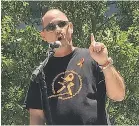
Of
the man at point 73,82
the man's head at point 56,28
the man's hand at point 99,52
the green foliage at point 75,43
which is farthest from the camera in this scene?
the green foliage at point 75,43

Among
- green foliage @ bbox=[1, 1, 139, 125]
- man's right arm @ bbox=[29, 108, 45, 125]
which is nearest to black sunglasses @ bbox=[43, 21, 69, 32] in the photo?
man's right arm @ bbox=[29, 108, 45, 125]

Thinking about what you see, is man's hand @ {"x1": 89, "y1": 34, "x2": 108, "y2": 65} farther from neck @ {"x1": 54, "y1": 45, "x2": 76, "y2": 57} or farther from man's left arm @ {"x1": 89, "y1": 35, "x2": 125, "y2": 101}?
neck @ {"x1": 54, "y1": 45, "x2": 76, "y2": 57}

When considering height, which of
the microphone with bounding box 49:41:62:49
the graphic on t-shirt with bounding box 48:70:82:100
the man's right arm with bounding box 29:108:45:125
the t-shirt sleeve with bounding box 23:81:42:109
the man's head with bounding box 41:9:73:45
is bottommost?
the man's right arm with bounding box 29:108:45:125

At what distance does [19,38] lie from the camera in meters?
9.74

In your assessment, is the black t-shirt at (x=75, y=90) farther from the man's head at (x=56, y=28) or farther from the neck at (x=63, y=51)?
the man's head at (x=56, y=28)

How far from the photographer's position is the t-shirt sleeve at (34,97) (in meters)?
3.30

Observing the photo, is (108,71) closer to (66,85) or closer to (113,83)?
(113,83)

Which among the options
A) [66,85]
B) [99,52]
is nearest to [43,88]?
[66,85]

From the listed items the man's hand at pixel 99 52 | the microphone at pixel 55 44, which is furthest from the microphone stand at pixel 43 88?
the man's hand at pixel 99 52

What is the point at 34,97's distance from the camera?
3342mm

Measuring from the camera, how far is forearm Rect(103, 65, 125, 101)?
10.2 feet

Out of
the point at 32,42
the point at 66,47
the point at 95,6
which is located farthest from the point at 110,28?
the point at 66,47

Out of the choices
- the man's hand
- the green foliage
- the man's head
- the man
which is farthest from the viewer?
the green foliage

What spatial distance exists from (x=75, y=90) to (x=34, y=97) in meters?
0.35
